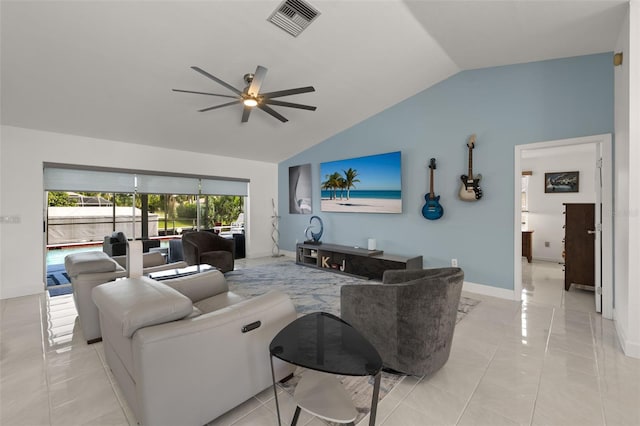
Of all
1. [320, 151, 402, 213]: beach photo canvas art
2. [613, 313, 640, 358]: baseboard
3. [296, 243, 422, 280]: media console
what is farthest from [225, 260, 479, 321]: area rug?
[320, 151, 402, 213]: beach photo canvas art

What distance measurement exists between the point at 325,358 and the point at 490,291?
3436 mm

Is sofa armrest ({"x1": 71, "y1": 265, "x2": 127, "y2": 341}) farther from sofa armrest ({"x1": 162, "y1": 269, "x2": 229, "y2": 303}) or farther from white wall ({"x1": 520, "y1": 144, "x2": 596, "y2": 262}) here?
white wall ({"x1": 520, "y1": 144, "x2": 596, "y2": 262})

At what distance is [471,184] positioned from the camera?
3877mm

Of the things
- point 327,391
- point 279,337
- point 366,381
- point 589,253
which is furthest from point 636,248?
point 279,337

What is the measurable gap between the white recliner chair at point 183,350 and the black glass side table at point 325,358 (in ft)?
0.85

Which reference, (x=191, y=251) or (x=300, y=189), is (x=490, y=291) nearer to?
(x=300, y=189)

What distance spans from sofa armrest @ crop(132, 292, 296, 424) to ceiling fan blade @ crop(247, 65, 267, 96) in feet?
6.96

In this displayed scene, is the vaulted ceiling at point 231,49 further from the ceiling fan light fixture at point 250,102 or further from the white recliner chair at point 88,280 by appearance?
the white recliner chair at point 88,280

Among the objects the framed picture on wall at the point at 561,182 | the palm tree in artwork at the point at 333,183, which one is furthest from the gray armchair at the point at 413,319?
the framed picture on wall at the point at 561,182

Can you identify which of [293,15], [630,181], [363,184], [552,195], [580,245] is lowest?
[580,245]

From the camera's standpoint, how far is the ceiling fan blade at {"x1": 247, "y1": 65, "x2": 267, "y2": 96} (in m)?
2.68

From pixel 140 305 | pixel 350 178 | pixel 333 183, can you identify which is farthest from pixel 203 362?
pixel 333 183

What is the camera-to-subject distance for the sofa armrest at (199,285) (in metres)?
2.43

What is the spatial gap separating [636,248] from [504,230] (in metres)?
1.44
